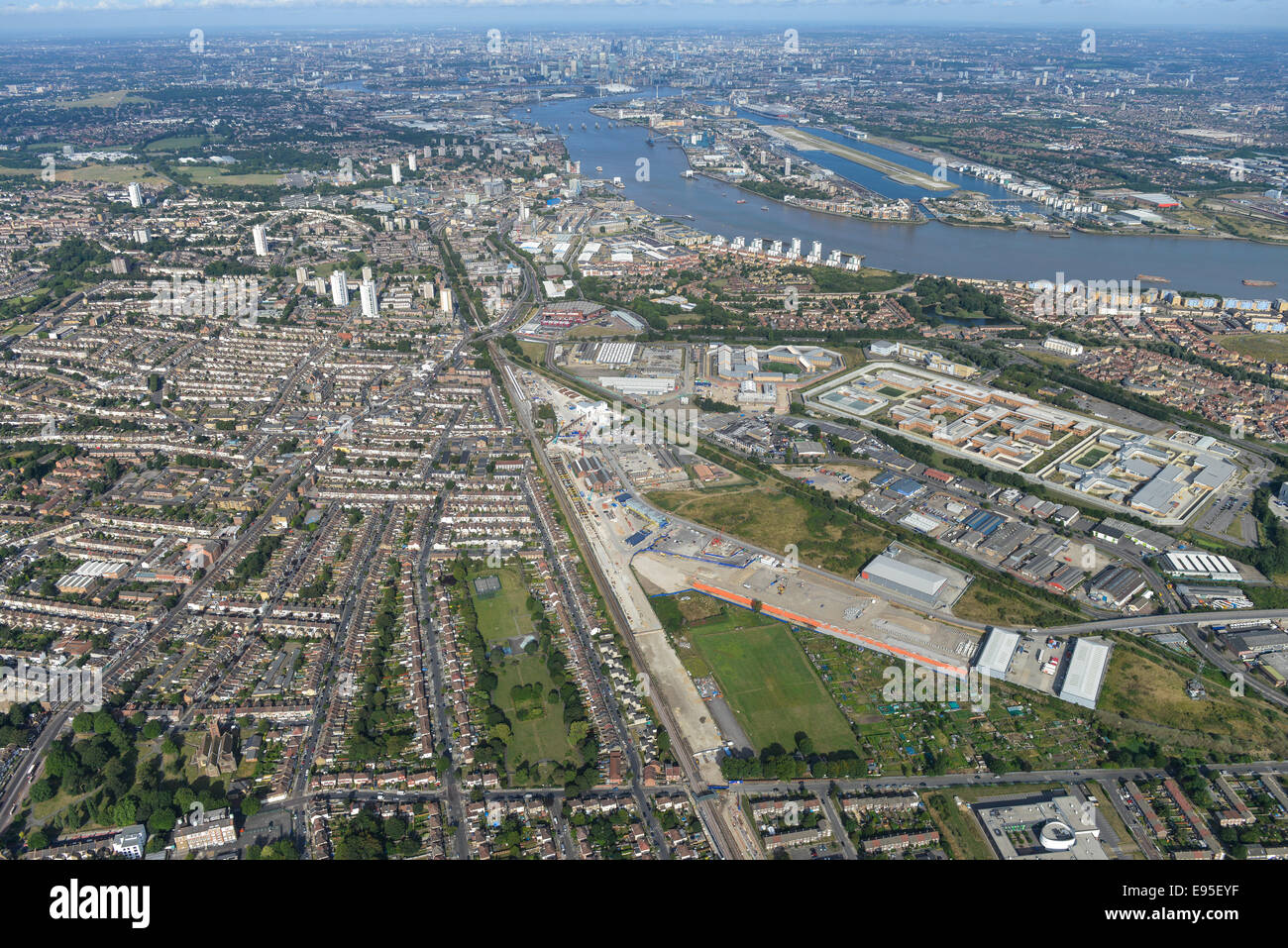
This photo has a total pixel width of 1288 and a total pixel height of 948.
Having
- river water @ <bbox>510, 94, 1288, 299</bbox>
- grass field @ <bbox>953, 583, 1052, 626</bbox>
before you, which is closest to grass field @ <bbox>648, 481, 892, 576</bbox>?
grass field @ <bbox>953, 583, 1052, 626</bbox>

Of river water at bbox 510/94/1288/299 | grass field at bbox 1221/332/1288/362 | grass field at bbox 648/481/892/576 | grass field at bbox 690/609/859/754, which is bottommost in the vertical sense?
grass field at bbox 690/609/859/754

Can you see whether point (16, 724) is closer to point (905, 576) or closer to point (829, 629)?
point (829, 629)

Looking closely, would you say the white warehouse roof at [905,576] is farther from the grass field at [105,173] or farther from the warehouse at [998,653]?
the grass field at [105,173]

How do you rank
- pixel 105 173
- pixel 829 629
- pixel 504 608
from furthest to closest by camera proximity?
pixel 105 173
pixel 504 608
pixel 829 629

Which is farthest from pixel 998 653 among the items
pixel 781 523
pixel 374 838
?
pixel 374 838

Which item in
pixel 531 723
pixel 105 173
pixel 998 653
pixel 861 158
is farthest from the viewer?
pixel 861 158

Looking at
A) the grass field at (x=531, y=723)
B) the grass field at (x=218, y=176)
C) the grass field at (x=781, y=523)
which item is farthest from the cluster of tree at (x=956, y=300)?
the grass field at (x=218, y=176)

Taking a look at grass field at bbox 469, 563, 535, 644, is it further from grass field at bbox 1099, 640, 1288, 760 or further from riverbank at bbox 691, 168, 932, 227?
riverbank at bbox 691, 168, 932, 227
